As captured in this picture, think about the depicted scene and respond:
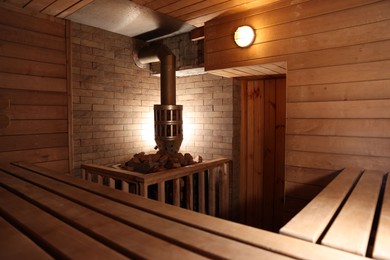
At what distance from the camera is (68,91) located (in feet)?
9.81

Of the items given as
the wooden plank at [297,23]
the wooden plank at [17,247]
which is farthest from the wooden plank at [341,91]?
the wooden plank at [17,247]

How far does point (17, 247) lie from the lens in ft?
3.00

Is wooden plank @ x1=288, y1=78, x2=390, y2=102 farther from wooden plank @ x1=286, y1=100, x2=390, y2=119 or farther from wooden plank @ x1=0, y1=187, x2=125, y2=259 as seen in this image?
wooden plank @ x1=0, y1=187, x2=125, y2=259

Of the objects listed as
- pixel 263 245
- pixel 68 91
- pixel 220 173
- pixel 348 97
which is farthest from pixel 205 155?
pixel 263 245

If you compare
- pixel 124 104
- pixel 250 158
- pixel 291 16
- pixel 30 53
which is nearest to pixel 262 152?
pixel 250 158

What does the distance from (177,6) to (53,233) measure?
2210 mm

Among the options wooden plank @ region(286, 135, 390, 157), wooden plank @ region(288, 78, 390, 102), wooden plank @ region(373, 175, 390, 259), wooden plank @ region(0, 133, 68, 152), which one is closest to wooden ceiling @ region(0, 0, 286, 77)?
wooden plank @ region(288, 78, 390, 102)

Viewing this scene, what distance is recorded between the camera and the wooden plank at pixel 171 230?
2.84 feet

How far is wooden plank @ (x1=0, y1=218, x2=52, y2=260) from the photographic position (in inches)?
33.6

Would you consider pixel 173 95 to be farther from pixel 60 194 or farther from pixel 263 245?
pixel 263 245

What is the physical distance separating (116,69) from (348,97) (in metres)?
3.12

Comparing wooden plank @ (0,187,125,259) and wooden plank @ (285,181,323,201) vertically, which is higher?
wooden plank @ (0,187,125,259)

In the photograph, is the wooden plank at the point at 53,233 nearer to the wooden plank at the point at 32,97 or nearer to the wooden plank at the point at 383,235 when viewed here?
the wooden plank at the point at 383,235

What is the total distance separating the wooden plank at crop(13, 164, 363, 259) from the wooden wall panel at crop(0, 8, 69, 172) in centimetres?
170
